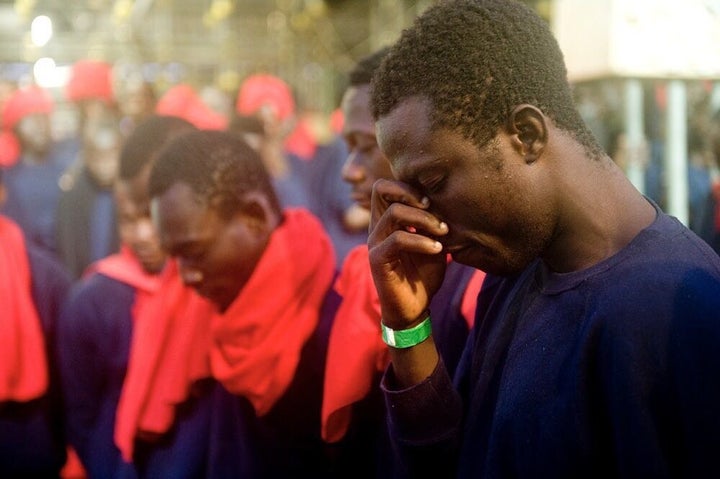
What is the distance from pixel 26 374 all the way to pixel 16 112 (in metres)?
4.58

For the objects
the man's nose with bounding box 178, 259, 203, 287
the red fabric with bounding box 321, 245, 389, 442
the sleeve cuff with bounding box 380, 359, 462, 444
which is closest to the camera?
the sleeve cuff with bounding box 380, 359, 462, 444

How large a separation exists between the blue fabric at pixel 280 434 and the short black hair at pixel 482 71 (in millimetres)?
1076

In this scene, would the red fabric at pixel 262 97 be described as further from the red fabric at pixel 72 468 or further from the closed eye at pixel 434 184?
the closed eye at pixel 434 184


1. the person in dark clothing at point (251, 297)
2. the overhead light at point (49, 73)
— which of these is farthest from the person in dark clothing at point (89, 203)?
the overhead light at point (49, 73)

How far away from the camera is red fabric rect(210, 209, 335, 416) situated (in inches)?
93.3

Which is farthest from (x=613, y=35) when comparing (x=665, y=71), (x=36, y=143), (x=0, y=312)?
(x=36, y=143)

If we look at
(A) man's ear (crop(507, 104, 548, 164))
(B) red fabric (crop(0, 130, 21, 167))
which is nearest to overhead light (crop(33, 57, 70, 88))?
(B) red fabric (crop(0, 130, 21, 167))

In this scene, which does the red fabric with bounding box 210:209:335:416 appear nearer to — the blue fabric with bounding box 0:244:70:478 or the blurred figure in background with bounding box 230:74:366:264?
the blue fabric with bounding box 0:244:70:478

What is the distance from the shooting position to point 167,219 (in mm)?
2541

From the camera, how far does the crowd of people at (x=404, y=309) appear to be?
1305 mm

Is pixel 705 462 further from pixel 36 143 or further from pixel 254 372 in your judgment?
pixel 36 143

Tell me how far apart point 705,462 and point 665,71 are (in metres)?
2.02

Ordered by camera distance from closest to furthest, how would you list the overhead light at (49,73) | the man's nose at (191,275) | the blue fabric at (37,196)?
the man's nose at (191,275)
the blue fabric at (37,196)
the overhead light at (49,73)

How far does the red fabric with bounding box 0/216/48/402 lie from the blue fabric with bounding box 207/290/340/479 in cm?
139
